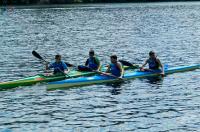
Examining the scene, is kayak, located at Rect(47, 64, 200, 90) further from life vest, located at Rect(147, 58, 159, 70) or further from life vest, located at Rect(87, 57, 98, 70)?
life vest, located at Rect(87, 57, 98, 70)

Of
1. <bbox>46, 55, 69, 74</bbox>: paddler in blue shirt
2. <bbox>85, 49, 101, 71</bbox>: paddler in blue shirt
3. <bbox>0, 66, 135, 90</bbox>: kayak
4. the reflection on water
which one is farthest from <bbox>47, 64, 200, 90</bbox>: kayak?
<bbox>46, 55, 69, 74</bbox>: paddler in blue shirt

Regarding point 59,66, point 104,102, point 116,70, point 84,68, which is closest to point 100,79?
point 116,70

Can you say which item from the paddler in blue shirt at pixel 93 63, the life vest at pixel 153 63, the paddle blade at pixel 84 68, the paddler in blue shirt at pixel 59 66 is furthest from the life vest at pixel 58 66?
the life vest at pixel 153 63

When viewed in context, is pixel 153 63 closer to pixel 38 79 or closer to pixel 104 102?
pixel 38 79

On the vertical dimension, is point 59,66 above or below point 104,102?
above

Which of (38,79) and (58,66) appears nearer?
(38,79)

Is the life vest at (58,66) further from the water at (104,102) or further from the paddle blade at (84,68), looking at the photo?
the water at (104,102)

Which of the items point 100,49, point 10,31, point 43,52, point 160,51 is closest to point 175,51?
point 160,51

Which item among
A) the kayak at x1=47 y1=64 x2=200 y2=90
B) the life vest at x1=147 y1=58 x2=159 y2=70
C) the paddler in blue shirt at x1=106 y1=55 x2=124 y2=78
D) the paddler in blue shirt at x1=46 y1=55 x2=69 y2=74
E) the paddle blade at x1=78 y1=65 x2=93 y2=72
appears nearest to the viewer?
the kayak at x1=47 y1=64 x2=200 y2=90

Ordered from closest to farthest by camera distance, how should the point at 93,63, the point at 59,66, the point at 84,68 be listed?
the point at 59,66 < the point at 84,68 < the point at 93,63

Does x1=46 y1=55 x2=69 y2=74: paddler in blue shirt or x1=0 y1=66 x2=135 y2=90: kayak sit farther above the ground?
x1=46 y1=55 x2=69 y2=74: paddler in blue shirt

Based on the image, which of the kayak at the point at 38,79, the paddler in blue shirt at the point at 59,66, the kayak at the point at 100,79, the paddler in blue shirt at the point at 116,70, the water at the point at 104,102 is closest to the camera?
the water at the point at 104,102

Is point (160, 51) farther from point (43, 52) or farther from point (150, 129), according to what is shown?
point (150, 129)

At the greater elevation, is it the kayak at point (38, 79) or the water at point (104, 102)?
the kayak at point (38, 79)
